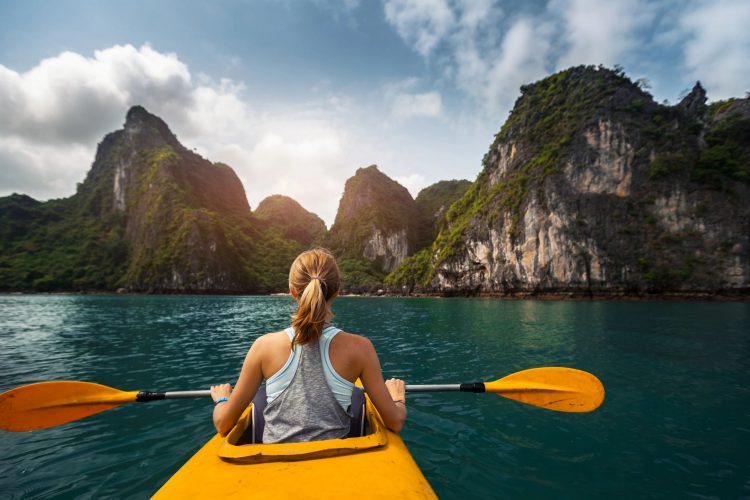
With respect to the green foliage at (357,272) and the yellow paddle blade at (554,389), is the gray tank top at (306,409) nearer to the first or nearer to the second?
the yellow paddle blade at (554,389)

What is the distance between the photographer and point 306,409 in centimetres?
206

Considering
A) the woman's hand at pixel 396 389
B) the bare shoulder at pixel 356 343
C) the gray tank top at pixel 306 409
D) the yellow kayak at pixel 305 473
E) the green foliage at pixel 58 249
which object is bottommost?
the yellow kayak at pixel 305 473

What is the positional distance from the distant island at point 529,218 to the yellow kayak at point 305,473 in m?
60.8

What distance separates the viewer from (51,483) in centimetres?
355

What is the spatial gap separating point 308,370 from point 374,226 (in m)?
138

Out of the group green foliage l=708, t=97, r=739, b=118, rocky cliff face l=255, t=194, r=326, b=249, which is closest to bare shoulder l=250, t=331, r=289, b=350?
green foliage l=708, t=97, r=739, b=118

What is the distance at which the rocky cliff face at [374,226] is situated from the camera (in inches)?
5379

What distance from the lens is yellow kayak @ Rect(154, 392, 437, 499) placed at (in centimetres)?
165

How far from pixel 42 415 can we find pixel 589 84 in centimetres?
8455

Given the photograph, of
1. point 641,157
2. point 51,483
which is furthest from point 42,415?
point 641,157

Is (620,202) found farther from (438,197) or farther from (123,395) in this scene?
(438,197)

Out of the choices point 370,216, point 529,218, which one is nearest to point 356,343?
point 529,218

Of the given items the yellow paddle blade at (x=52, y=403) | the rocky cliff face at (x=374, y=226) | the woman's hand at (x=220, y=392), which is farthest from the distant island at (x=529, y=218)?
the yellow paddle blade at (x=52, y=403)

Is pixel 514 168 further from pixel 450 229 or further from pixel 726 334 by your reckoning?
pixel 726 334
